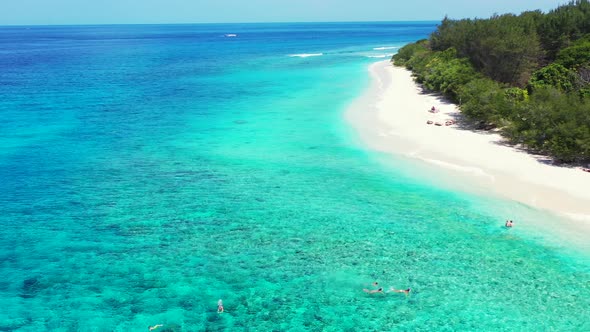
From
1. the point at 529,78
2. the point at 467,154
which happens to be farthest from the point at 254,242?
the point at 529,78

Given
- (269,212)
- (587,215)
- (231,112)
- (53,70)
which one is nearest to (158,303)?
(269,212)

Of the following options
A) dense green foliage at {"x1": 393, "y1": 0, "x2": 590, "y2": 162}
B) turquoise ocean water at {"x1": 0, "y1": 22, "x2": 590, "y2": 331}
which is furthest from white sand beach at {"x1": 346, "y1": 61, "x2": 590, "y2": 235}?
turquoise ocean water at {"x1": 0, "y1": 22, "x2": 590, "y2": 331}

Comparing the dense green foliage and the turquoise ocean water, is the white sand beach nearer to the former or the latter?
the dense green foliage

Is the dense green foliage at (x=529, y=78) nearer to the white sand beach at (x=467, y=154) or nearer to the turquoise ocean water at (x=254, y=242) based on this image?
the white sand beach at (x=467, y=154)

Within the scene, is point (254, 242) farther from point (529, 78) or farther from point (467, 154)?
point (529, 78)

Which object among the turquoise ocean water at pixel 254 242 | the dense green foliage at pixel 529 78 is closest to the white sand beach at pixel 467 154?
the dense green foliage at pixel 529 78

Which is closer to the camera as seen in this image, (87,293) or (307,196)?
(87,293)

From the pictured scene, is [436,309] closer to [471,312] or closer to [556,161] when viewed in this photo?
[471,312]
